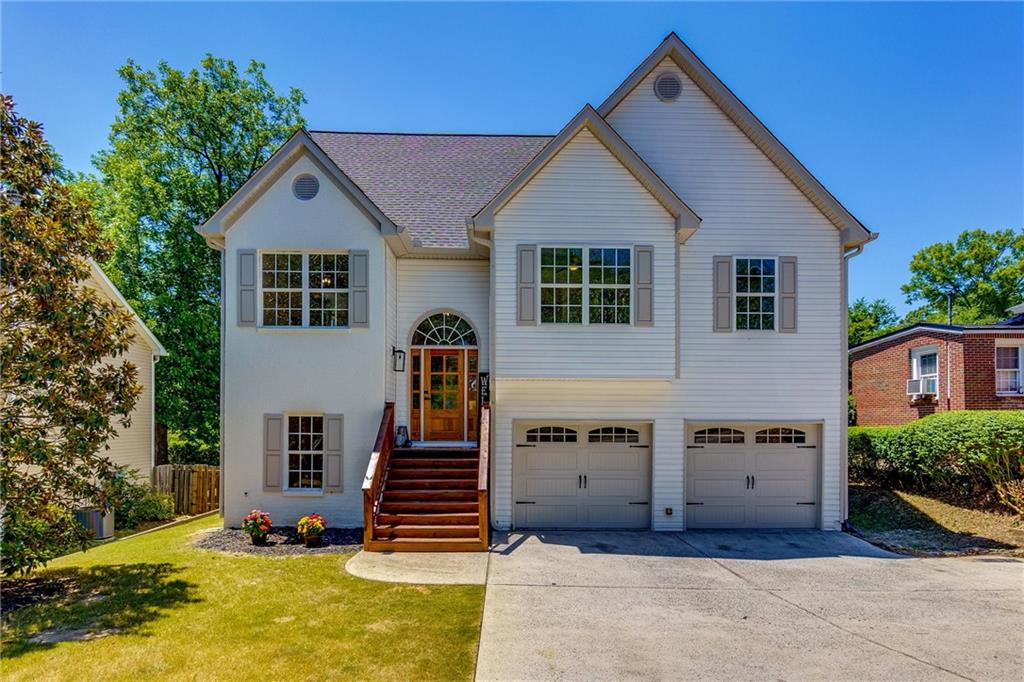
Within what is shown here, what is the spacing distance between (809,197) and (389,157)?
9909mm

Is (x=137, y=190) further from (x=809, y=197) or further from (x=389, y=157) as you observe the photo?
(x=809, y=197)

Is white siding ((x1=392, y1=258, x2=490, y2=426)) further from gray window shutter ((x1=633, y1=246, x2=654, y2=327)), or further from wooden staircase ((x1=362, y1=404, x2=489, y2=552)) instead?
gray window shutter ((x1=633, y1=246, x2=654, y2=327))

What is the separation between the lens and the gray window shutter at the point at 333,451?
37.6 feet

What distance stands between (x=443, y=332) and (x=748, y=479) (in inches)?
281

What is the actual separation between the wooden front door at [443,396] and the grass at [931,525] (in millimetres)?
8577

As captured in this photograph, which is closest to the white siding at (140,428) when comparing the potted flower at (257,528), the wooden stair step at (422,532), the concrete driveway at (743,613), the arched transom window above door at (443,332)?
the potted flower at (257,528)

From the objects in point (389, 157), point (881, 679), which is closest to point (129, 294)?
point (389, 157)

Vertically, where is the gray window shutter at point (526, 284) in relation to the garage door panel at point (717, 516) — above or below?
above

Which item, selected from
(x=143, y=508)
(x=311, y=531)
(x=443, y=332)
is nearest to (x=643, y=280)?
(x=443, y=332)

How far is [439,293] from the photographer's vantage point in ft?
41.4

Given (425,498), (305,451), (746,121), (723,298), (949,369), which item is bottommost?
(425,498)

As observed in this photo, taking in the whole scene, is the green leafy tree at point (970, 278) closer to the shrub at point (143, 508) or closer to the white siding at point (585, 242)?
the white siding at point (585, 242)

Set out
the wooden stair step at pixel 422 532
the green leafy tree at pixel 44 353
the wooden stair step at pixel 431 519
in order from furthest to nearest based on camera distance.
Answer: the wooden stair step at pixel 431 519
the wooden stair step at pixel 422 532
the green leafy tree at pixel 44 353

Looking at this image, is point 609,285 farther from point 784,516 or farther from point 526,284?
point 784,516
